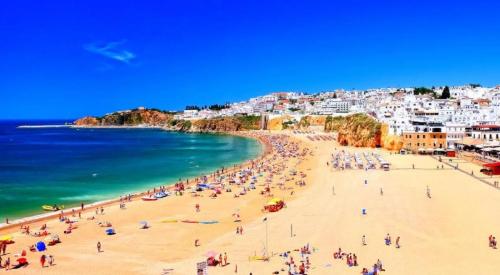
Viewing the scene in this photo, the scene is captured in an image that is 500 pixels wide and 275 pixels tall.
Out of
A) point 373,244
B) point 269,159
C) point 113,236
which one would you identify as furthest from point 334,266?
point 269,159

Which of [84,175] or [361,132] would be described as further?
[361,132]

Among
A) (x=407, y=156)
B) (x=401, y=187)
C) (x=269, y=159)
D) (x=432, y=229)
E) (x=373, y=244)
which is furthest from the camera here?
(x=269, y=159)

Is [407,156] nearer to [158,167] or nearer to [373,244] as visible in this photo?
[158,167]

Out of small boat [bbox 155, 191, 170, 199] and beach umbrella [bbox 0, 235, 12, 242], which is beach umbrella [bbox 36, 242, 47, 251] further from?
small boat [bbox 155, 191, 170, 199]

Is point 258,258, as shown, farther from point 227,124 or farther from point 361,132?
point 227,124

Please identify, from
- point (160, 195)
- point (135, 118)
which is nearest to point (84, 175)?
point (160, 195)

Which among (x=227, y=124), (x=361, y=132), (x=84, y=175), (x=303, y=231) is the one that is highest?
(x=227, y=124)
